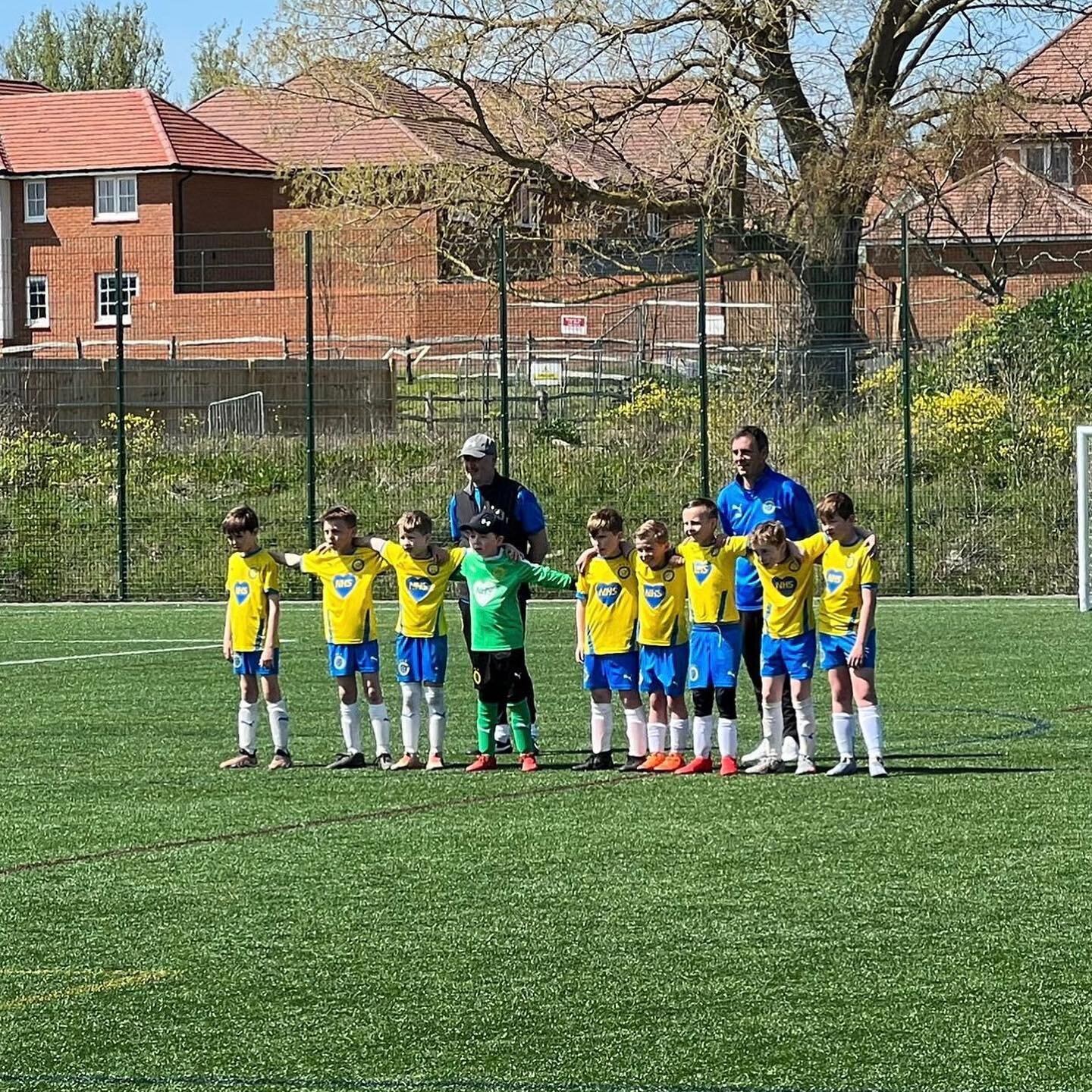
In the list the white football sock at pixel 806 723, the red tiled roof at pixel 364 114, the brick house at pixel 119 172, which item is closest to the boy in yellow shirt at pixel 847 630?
the white football sock at pixel 806 723

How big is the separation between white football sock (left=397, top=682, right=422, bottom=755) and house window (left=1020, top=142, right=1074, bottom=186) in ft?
73.4

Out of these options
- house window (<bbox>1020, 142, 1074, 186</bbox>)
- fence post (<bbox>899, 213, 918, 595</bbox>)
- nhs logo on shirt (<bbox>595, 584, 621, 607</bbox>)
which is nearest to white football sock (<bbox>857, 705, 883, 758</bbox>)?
nhs logo on shirt (<bbox>595, 584, 621, 607</bbox>)

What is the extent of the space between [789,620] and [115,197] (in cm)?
5358

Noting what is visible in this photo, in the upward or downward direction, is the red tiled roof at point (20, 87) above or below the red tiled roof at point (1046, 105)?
above

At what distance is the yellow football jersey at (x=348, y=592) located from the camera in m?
11.1

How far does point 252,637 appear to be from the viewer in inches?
446

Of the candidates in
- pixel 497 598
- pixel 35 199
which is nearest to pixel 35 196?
pixel 35 199

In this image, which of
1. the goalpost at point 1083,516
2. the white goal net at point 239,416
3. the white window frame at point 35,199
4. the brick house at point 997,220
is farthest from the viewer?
the white window frame at point 35,199

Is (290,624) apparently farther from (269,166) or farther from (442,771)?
(269,166)

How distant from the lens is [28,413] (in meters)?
26.4

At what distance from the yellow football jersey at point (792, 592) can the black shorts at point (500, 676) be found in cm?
142

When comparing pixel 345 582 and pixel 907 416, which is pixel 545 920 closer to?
pixel 345 582

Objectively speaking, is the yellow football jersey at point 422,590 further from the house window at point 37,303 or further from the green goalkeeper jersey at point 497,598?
the house window at point 37,303

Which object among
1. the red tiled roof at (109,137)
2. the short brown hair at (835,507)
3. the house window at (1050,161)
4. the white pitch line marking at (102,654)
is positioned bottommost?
the white pitch line marking at (102,654)
